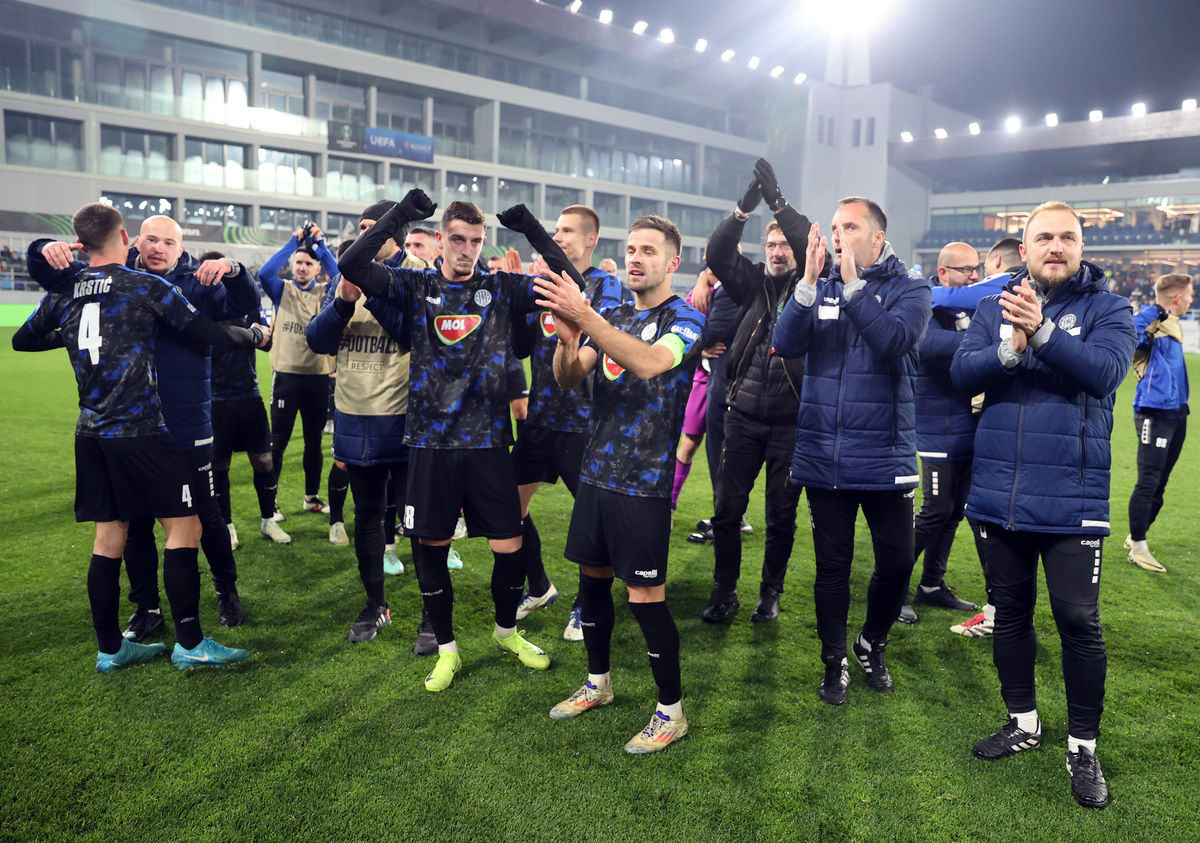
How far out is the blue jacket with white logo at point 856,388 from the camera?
3.37m

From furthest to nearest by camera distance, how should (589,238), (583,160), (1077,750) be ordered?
(583,160)
(589,238)
(1077,750)

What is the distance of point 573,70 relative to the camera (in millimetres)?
44156

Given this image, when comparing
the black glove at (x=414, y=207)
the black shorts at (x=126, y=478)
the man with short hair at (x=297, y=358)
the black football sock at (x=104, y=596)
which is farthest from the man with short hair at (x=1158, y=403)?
the black football sock at (x=104, y=596)

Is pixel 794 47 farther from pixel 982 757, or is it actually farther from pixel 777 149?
pixel 982 757

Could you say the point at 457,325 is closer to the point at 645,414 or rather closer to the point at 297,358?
the point at 645,414

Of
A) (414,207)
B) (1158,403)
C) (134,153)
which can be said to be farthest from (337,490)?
(134,153)

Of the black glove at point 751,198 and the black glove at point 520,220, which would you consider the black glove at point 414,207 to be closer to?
the black glove at point 520,220

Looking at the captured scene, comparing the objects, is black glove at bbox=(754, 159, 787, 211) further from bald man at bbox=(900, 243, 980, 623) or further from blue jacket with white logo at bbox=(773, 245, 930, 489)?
bald man at bbox=(900, 243, 980, 623)

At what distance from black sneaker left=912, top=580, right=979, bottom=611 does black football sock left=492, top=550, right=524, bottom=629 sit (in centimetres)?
268

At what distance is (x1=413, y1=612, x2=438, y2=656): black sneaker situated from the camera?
4.02 m

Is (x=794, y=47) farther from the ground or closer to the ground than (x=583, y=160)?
farther from the ground

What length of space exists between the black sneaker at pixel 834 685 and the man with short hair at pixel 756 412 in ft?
2.97

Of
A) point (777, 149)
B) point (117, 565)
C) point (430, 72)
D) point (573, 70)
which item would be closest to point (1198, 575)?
point (117, 565)

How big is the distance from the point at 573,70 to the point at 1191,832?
47.2m
